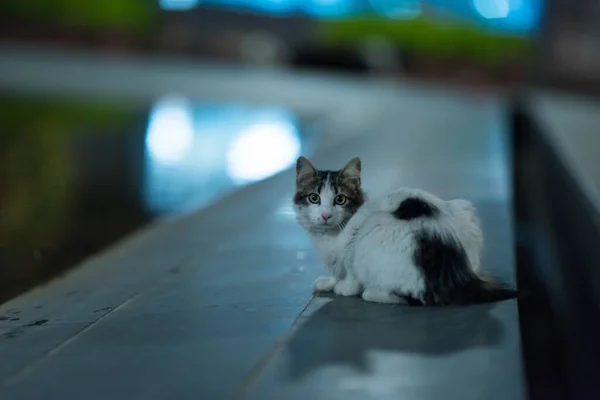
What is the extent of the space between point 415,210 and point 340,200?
0.09 meters

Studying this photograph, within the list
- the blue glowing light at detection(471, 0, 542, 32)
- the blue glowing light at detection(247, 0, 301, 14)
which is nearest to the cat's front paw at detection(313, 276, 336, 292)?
the blue glowing light at detection(471, 0, 542, 32)

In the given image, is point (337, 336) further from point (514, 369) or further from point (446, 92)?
point (446, 92)

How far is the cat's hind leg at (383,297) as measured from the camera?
114 cm

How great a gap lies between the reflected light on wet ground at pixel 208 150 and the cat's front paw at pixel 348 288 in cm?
78

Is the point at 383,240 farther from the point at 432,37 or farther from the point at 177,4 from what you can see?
the point at 177,4

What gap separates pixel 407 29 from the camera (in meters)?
10.0

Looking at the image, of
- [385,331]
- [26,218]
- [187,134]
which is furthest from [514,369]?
[187,134]

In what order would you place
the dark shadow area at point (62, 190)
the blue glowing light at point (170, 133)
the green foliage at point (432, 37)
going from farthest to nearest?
the green foliage at point (432, 37) → the blue glowing light at point (170, 133) → the dark shadow area at point (62, 190)

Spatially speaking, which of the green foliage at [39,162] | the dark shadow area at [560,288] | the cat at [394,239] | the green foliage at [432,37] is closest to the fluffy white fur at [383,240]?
the cat at [394,239]

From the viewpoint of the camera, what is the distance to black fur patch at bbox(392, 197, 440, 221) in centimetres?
112

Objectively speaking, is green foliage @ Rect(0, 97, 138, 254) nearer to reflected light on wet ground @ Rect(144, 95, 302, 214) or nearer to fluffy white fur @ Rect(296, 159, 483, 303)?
reflected light on wet ground @ Rect(144, 95, 302, 214)

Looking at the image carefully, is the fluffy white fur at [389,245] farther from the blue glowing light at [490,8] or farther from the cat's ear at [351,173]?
the blue glowing light at [490,8]

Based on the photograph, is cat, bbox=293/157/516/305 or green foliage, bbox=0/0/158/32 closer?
cat, bbox=293/157/516/305

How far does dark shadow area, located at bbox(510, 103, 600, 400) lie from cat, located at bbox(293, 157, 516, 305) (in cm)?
12
